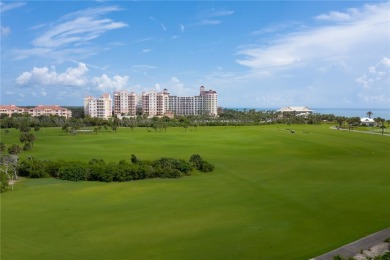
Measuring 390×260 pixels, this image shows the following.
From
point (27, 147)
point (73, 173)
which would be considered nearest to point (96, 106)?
point (27, 147)

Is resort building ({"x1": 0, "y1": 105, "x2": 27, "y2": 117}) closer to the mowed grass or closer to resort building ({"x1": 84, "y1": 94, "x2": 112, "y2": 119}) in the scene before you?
resort building ({"x1": 84, "y1": 94, "x2": 112, "y2": 119})

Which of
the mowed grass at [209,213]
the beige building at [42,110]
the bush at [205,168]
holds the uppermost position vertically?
the beige building at [42,110]

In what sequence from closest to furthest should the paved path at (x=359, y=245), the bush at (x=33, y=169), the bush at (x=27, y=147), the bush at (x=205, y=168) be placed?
the paved path at (x=359, y=245), the bush at (x=33, y=169), the bush at (x=205, y=168), the bush at (x=27, y=147)

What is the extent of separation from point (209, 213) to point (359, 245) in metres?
12.1

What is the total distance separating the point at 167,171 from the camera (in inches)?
1922

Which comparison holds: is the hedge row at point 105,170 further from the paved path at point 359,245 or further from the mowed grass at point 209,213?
the paved path at point 359,245

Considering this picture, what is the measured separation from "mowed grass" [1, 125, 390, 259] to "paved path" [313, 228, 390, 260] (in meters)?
0.75

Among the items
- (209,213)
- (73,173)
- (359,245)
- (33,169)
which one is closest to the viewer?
(359,245)

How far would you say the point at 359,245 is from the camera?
928 inches

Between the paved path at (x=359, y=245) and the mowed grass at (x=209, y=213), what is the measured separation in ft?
2.46

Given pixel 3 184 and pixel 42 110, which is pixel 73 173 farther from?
pixel 42 110

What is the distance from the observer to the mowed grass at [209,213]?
24.1m

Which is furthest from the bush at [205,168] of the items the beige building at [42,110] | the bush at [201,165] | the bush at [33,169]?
the beige building at [42,110]

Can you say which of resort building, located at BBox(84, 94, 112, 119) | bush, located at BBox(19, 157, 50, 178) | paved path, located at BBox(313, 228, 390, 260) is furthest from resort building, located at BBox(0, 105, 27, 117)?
paved path, located at BBox(313, 228, 390, 260)
